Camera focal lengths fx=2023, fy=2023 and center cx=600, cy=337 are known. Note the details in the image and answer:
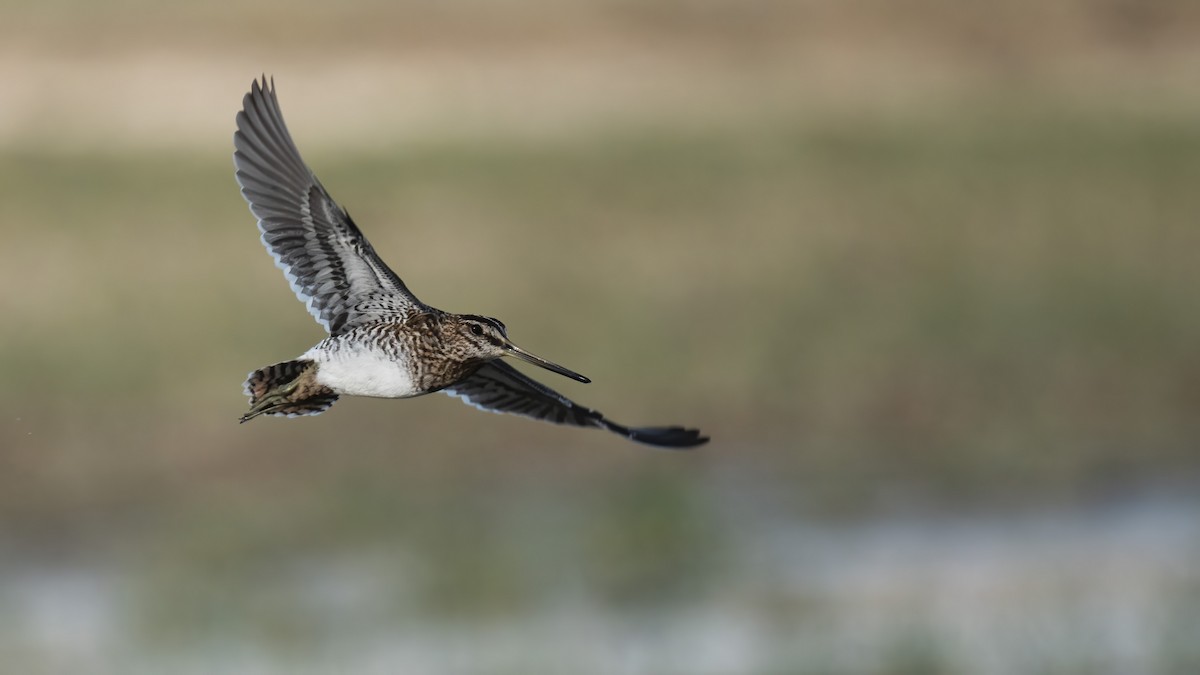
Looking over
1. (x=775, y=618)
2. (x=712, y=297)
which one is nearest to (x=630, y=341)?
(x=712, y=297)

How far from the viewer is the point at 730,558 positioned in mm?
10867

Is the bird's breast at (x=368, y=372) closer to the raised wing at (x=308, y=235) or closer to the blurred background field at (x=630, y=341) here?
the raised wing at (x=308, y=235)

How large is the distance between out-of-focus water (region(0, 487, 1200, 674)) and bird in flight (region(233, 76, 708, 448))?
12.2 ft

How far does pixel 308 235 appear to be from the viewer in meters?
6.16

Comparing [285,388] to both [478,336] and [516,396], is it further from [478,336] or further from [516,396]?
[516,396]

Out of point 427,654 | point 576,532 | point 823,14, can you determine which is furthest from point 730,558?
point 823,14

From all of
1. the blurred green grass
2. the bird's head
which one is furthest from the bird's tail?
the blurred green grass

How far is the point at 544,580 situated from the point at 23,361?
4196mm

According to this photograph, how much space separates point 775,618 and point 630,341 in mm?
3780

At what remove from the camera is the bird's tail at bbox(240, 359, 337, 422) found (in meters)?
5.89

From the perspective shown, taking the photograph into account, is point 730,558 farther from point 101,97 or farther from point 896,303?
point 101,97

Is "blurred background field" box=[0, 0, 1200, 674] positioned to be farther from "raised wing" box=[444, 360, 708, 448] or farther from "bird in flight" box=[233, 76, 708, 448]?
"bird in flight" box=[233, 76, 708, 448]

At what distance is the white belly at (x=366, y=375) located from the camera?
5762mm

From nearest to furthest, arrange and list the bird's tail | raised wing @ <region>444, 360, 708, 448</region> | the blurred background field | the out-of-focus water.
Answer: the bird's tail
raised wing @ <region>444, 360, 708, 448</region>
the out-of-focus water
the blurred background field
